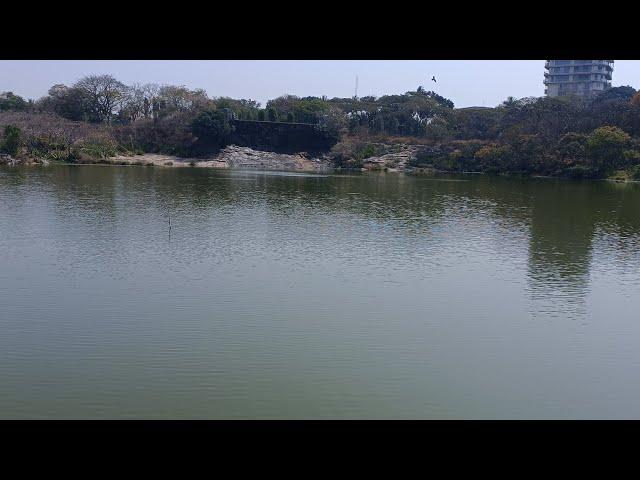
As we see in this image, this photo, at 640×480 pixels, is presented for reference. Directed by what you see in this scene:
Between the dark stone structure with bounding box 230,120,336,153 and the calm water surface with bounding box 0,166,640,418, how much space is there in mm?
33019

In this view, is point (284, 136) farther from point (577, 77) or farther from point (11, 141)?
point (577, 77)

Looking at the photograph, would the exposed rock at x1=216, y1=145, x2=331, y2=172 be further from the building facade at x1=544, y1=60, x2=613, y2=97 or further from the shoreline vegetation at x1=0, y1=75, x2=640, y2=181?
the building facade at x1=544, y1=60, x2=613, y2=97

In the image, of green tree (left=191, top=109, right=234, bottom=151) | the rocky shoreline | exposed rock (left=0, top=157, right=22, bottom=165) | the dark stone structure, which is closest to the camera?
exposed rock (left=0, top=157, right=22, bottom=165)

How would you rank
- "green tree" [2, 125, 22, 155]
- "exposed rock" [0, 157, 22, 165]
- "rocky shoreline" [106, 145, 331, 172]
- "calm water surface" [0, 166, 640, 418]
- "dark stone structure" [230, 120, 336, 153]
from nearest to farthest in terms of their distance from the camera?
"calm water surface" [0, 166, 640, 418] → "exposed rock" [0, 157, 22, 165] → "green tree" [2, 125, 22, 155] → "rocky shoreline" [106, 145, 331, 172] → "dark stone structure" [230, 120, 336, 153]

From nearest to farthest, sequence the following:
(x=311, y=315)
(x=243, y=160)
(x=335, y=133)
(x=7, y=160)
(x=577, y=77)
Answer: (x=311, y=315), (x=7, y=160), (x=243, y=160), (x=335, y=133), (x=577, y=77)

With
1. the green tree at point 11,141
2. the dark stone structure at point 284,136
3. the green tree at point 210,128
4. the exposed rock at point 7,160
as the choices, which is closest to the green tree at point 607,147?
the dark stone structure at point 284,136

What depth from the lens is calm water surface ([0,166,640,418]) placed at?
6.29m

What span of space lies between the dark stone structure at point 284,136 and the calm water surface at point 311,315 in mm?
33019

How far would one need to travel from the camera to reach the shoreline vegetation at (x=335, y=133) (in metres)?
37.6

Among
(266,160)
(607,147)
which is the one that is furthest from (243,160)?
(607,147)

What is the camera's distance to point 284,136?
5150 cm

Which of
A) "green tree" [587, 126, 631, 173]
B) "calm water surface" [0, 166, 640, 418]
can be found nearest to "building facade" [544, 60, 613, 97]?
"green tree" [587, 126, 631, 173]

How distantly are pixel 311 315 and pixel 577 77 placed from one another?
266 feet
